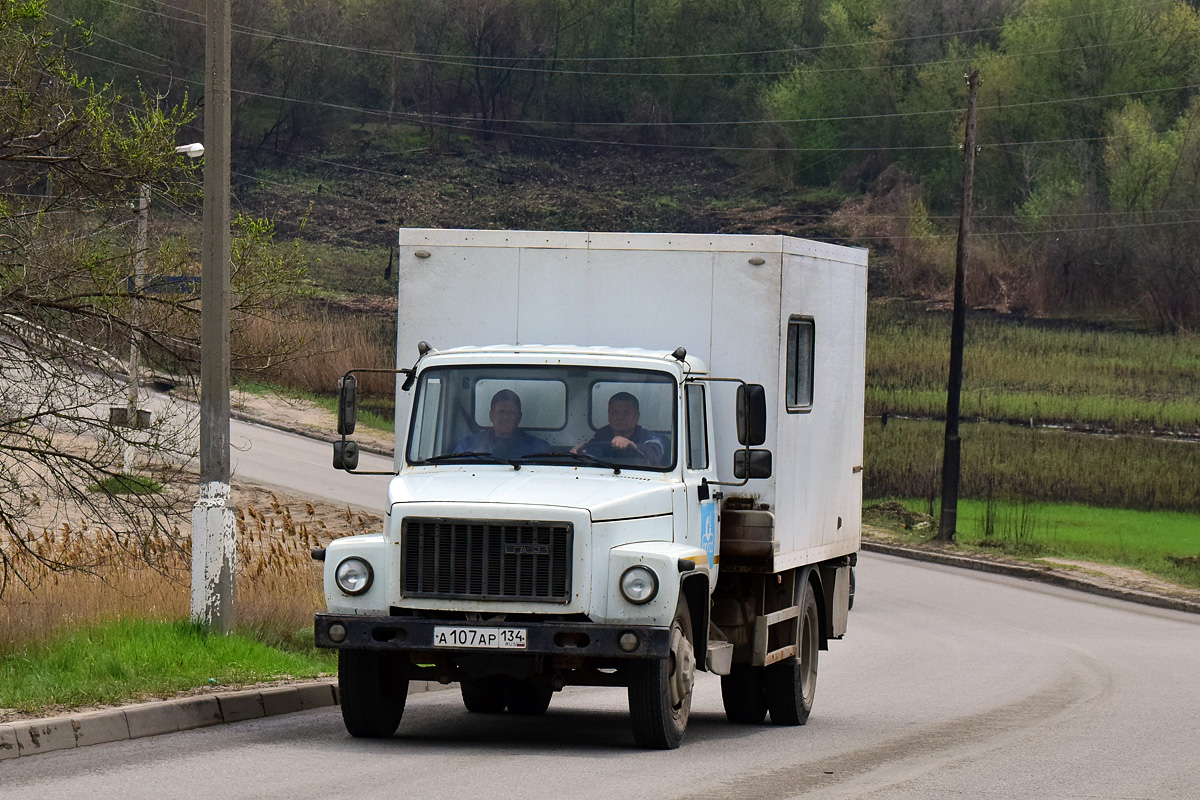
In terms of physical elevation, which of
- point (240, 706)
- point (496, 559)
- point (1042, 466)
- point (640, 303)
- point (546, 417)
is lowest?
point (1042, 466)

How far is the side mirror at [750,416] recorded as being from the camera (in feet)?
38.7

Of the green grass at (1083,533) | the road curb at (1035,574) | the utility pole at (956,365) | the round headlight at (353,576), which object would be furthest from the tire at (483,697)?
the utility pole at (956,365)

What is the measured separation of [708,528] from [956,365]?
31979 millimetres

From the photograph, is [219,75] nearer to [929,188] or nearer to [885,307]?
[885,307]

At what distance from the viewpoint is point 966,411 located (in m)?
60.7

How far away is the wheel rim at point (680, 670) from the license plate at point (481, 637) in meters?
1.02

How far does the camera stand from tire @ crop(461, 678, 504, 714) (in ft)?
45.1

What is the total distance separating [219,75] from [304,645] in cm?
493

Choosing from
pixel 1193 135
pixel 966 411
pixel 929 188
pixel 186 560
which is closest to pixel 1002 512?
pixel 966 411

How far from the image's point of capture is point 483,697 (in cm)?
1384

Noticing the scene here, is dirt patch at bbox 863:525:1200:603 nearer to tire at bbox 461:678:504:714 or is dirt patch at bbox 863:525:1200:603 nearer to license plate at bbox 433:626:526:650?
tire at bbox 461:678:504:714

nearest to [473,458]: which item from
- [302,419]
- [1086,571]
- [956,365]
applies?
Result: [1086,571]

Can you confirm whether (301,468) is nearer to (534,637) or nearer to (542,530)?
(542,530)

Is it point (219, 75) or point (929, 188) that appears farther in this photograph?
point (929, 188)
